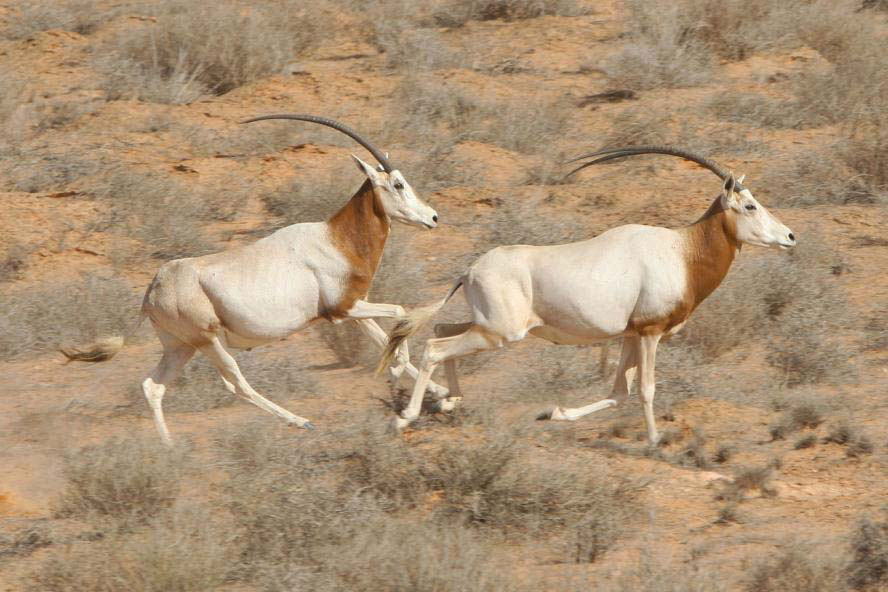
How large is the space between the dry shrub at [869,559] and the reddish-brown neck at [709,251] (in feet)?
7.33

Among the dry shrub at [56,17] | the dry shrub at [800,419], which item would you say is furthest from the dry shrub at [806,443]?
the dry shrub at [56,17]

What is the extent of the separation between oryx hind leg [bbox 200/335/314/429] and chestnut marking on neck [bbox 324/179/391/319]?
2.28 feet

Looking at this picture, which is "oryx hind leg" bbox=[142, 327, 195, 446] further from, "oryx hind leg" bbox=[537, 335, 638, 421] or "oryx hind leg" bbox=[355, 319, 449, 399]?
"oryx hind leg" bbox=[537, 335, 638, 421]

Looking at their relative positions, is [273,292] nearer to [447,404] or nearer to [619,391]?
[447,404]

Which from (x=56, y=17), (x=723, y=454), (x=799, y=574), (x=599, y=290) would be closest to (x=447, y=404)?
(x=599, y=290)

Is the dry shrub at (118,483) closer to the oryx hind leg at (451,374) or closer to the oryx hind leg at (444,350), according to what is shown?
the oryx hind leg at (444,350)

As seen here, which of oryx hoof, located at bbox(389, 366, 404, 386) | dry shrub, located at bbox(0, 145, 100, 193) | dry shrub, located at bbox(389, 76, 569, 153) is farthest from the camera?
dry shrub, located at bbox(389, 76, 569, 153)

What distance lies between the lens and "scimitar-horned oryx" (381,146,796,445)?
7988 millimetres

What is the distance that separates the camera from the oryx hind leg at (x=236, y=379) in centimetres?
849

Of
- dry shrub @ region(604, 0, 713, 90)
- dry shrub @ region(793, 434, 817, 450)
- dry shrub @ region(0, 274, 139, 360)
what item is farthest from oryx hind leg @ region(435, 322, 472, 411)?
dry shrub @ region(604, 0, 713, 90)

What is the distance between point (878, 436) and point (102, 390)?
5.72 meters

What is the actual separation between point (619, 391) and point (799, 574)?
8.86 ft

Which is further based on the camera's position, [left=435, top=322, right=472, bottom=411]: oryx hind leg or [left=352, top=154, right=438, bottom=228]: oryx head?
[left=352, top=154, right=438, bottom=228]: oryx head

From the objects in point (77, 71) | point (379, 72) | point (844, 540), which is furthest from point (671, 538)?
point (77, 71)
